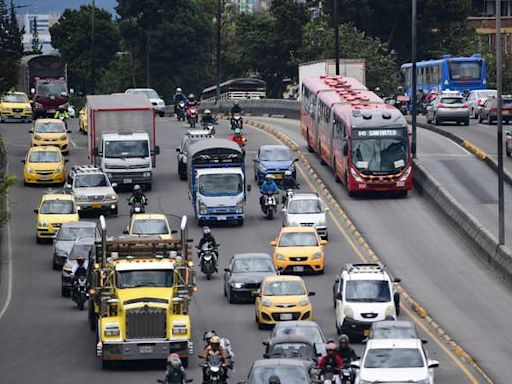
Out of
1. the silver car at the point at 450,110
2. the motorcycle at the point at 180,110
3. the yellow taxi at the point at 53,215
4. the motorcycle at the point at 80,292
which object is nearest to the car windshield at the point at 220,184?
the yellow taxi at the point at 53,215

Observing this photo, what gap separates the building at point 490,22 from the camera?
501 feet

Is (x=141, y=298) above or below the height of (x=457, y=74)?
below

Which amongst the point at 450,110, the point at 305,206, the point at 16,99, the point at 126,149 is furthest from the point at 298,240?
the point at 16,99

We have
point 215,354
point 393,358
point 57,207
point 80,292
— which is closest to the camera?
point 393,358

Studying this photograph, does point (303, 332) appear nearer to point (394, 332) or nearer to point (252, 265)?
point (394, 332)

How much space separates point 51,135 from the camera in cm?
7675

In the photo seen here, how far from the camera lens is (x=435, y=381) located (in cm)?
3506

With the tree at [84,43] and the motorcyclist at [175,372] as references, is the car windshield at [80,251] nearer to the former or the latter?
the motorcyclist at [175,372]

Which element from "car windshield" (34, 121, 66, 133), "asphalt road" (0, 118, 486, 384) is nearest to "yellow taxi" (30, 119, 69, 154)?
"car windshield" (34, 121, 66, 133)

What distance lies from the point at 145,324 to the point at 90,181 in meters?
24.7

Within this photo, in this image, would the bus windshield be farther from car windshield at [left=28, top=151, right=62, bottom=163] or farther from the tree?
the tree

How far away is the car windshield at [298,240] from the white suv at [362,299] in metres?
6.96

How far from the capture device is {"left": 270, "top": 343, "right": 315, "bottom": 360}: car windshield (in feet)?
112

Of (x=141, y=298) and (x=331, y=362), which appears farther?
(x=141, y=298)
